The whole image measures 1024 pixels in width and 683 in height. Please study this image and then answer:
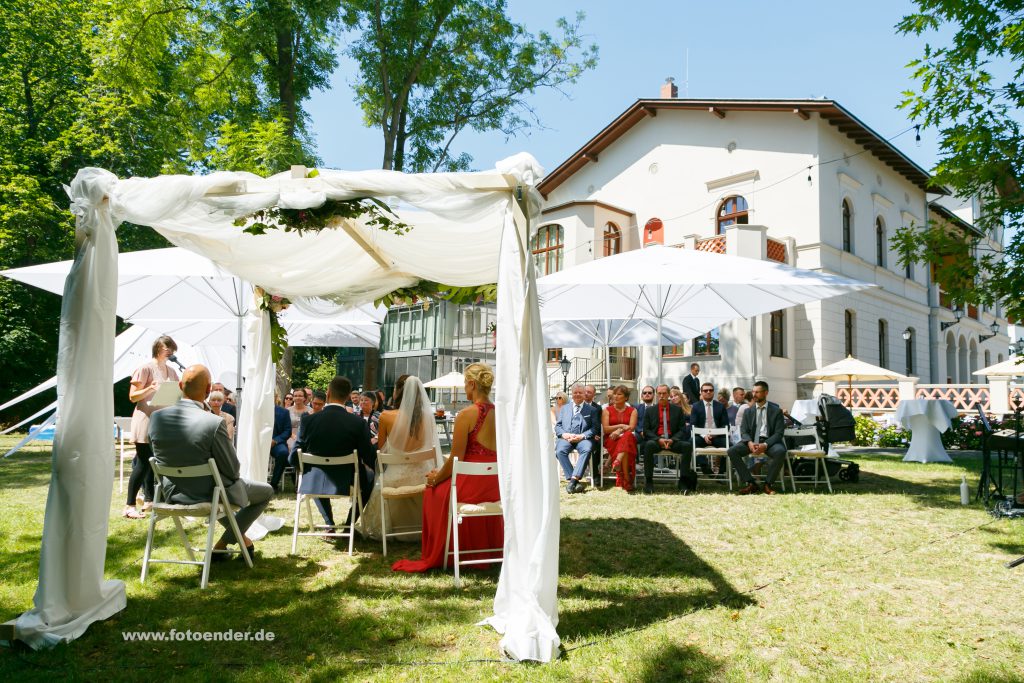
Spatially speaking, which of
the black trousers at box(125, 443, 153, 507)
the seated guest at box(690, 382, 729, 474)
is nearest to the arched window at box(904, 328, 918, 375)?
the seated guest at box(690, 382, 729, 474)

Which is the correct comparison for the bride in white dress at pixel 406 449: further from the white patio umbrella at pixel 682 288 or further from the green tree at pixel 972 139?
the green tree at pixel 972 139

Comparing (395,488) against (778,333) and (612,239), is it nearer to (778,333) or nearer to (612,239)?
(778,333)

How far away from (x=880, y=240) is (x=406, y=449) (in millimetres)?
23625

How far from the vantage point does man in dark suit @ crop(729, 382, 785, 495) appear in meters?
9.30

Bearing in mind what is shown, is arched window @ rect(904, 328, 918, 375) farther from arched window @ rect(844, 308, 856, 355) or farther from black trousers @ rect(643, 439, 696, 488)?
black trousers @ rect(643, 439, 696, 488)

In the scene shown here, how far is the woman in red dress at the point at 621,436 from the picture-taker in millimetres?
9797

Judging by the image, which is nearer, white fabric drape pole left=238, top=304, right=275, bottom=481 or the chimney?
white fabric drape pole left=238, top=304, right=275, bottom=481

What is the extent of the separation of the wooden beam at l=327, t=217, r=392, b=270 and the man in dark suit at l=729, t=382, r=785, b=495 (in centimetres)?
562

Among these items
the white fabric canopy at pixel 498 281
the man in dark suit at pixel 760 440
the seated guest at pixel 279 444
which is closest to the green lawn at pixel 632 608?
the white fabric canopy at pixel 498 281

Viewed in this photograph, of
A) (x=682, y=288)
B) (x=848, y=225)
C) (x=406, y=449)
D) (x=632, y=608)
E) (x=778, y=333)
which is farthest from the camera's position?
(x=848, y=225)

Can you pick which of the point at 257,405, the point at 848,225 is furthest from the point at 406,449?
the point at 848,225

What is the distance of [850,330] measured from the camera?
73.3 feet

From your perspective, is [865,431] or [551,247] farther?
[551,247]

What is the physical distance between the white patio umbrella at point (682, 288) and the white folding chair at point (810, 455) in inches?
75.8
